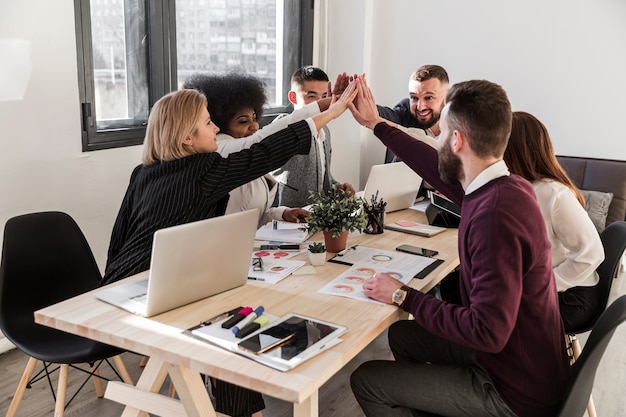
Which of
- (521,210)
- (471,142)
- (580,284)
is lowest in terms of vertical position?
(580,284)

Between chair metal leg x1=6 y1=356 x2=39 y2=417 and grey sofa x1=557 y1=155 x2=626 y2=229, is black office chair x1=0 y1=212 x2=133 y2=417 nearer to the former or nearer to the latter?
chair metal leg x1=6 y1=356 x2=39 y2=417

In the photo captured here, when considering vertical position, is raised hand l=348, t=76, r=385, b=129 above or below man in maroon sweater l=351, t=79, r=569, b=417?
above

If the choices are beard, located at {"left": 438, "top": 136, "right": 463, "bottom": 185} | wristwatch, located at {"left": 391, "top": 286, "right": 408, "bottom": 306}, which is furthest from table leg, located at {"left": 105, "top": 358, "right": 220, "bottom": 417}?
beard, located at {"left": 438, "top": 136, "right": 463, "bottom": 185}

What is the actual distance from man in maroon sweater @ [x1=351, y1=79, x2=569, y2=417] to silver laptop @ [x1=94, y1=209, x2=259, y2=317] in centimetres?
41

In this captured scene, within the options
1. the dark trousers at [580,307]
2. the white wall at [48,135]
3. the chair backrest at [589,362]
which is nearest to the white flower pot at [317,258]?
the chair backrest at [589,362]

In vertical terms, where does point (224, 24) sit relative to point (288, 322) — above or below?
above

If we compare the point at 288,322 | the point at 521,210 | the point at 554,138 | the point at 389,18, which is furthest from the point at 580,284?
the point at 389,18

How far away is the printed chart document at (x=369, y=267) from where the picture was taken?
188 centimetres

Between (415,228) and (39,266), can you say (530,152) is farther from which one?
(39,266)

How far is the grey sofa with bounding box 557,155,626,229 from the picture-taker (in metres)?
4.43

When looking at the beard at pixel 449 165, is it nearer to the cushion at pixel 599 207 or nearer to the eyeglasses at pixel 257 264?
the eyeglasses at pixel 257 264

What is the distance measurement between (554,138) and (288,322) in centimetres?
403

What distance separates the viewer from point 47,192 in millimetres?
3043

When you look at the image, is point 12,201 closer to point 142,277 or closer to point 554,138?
point 142,277
